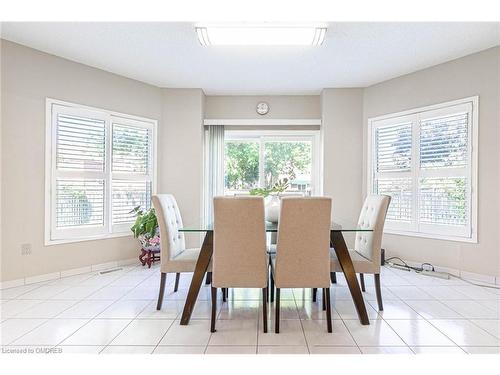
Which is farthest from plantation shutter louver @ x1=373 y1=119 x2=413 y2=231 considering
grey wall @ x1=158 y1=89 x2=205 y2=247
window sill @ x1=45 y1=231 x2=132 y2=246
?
window sill @ x1=45 y1=231 x2=132 y2=246

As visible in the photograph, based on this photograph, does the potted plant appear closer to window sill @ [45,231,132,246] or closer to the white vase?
the white vase

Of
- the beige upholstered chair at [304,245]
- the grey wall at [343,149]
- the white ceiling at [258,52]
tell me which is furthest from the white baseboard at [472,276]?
the white ceiling at [258,52]

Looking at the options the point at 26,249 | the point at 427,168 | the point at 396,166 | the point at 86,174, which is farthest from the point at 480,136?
the point at 26,249

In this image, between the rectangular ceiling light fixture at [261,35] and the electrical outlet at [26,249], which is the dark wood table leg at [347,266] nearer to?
the rectangular ceiling light fixture at [261,35]

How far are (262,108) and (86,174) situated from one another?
8.68 feet

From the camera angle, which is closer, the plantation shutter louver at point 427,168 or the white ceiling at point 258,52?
the white ceiling at point 258,52

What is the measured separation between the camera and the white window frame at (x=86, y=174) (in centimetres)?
330

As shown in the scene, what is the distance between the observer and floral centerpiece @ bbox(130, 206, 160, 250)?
3.72 m

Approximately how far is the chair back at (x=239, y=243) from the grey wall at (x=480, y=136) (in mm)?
2632

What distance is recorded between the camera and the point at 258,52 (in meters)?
3.20

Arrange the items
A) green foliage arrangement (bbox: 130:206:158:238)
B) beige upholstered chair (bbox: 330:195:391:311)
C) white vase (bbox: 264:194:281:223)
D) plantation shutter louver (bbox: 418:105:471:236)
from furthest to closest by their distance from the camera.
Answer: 1. green foliage arrangement (bbox: 130:206:158:238)
2. plantation shutter louver (bbox: 418:105:471:236)
3. white vase (bbox: 264:194:281:223)
4. beige upholstered chair (bbox: 330:195:391:311)

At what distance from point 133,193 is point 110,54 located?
1.77 meters

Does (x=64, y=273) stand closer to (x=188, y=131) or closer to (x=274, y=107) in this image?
(x=188, y=131)

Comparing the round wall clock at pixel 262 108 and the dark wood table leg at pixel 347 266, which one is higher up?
the round wall clock at pixel 262 108
